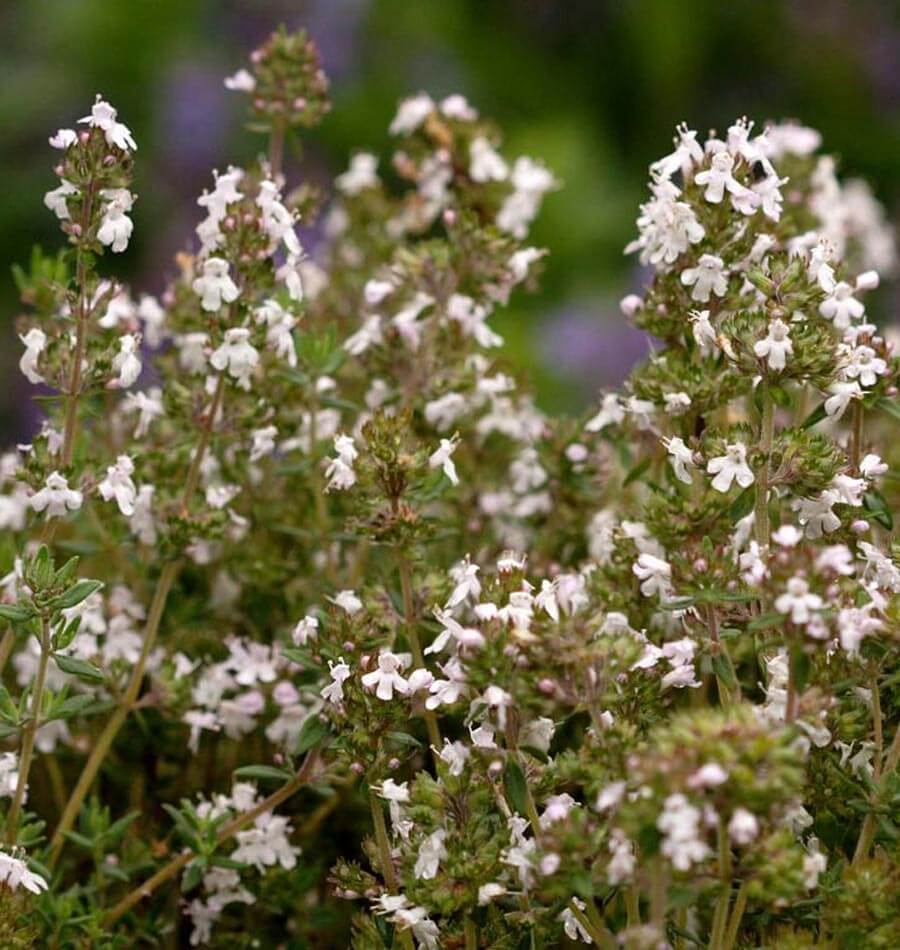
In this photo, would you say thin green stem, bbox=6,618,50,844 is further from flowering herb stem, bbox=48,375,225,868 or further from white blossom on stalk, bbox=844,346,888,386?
white blossom on stalk, bbox=844,346,888,386

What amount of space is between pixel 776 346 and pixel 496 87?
12.8 feet

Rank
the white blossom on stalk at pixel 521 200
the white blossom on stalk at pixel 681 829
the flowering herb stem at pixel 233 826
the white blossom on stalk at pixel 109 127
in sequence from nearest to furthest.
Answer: the white blossom on stalk at pixel 681 829, the white blossom on stalk at pixel 109 127, the flowering herb stem at pixel 233 826, the white blossom on stalk at pixel 521 200

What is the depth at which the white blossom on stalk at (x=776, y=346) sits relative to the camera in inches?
46.5

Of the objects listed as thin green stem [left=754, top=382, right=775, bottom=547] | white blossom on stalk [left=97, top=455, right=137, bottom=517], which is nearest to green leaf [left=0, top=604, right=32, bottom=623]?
white blossom on stalk [left=97, top=455, right=137, bottom=517]

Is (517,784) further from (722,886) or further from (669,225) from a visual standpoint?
(669,225)

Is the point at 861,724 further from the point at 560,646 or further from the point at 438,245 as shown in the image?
the point at 438,245

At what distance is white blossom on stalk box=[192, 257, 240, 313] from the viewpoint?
1.37 metres

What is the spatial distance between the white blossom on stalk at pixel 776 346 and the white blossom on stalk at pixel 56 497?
60cm

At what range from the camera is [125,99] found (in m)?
4.85

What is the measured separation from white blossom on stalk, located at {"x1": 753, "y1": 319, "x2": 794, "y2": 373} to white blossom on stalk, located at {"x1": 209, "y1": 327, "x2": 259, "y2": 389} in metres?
0.46

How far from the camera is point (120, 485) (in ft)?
4.43

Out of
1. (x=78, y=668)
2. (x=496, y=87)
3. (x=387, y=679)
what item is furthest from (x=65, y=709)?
(x=496, y=87)

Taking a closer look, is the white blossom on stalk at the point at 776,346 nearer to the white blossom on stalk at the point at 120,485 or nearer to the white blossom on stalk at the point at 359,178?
the white blossom on stalk at the point at 120,485

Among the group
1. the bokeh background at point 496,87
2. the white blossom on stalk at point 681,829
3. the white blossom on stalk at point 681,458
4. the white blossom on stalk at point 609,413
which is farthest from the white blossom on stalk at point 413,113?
the bokeh background at point 496,87
